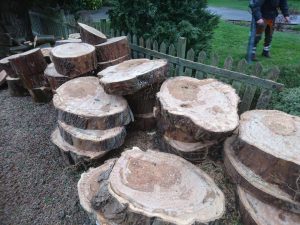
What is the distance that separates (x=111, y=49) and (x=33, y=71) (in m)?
1.45

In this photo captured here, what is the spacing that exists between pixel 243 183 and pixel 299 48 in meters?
5.49

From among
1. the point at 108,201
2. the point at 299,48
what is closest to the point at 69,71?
the point at 108,201

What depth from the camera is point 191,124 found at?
8.41 ft

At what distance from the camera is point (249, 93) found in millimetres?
3496

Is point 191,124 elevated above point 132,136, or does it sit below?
above

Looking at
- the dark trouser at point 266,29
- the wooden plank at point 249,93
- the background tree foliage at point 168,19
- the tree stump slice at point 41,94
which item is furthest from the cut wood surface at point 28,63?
the dark trouser at point 266,29

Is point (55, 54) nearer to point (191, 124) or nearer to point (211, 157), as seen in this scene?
point (191, 124)

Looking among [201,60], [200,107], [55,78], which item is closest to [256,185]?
[200,107]

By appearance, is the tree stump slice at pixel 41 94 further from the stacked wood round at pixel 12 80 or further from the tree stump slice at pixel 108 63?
the tree stump slice at pixel 108 63

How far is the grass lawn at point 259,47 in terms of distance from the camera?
18.3 ft

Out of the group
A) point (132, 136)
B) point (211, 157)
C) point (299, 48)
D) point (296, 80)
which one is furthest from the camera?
point (299, 48)

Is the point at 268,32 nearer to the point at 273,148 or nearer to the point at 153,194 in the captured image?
the point at 273,148

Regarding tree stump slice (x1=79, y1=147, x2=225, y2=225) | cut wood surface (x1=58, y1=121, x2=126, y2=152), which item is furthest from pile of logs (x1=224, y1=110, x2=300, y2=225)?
cut wood surface (x1=58, y1=121, x2=126, y2=152)

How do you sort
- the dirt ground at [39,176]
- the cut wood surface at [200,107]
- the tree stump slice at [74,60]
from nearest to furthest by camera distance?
the cut wood surface at [200,107] → the dirt ground at [39,176] → the tree stump slice at [74,60]
